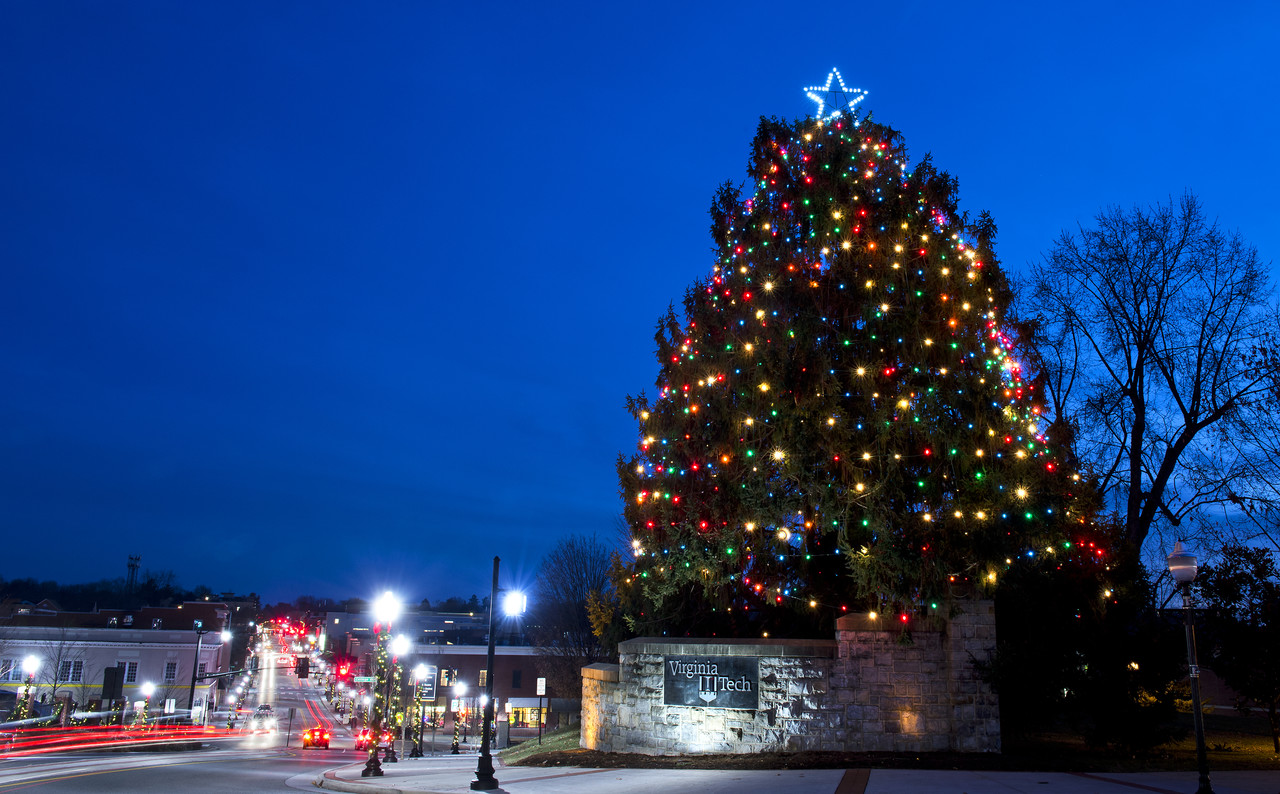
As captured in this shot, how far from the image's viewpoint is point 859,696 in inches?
559

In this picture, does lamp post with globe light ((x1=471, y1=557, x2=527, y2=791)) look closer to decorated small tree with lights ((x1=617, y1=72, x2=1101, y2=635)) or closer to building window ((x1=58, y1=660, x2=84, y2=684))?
decorated small tree with lights ((x1=617, y1=72, x2=1101, y2=635))

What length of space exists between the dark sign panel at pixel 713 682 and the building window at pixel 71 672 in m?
58.4

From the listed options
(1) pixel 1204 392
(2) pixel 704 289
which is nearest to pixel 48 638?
(2) pixel 704 289

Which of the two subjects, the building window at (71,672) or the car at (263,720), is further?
the car at (263,720)

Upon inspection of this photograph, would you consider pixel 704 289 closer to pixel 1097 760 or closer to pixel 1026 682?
pixel 1026 682

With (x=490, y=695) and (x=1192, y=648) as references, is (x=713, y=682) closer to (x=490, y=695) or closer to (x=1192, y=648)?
(x=490, y=695)

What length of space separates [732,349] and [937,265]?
4.36m

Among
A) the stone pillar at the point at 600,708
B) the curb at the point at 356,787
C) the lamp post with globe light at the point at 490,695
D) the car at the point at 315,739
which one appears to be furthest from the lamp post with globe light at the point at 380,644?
the car at the point at 315,739

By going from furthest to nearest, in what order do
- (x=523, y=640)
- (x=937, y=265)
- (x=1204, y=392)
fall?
(x=523, y=640), (x=1204, y=392), (x=937, y=265)

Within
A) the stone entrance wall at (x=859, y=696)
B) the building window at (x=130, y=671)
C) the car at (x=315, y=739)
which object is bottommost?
the car at (x=315, y=739)

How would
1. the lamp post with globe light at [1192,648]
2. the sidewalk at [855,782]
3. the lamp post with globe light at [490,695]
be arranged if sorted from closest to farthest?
the lamp post with globe light at [1192,648] < the sidewalk at [855,782] < the lamp post with globe light at [490,695]

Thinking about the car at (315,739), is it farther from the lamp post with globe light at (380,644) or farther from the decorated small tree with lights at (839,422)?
the decorated small tree with lights at (839,422)

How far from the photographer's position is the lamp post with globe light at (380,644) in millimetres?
16688

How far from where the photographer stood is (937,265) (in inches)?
597
